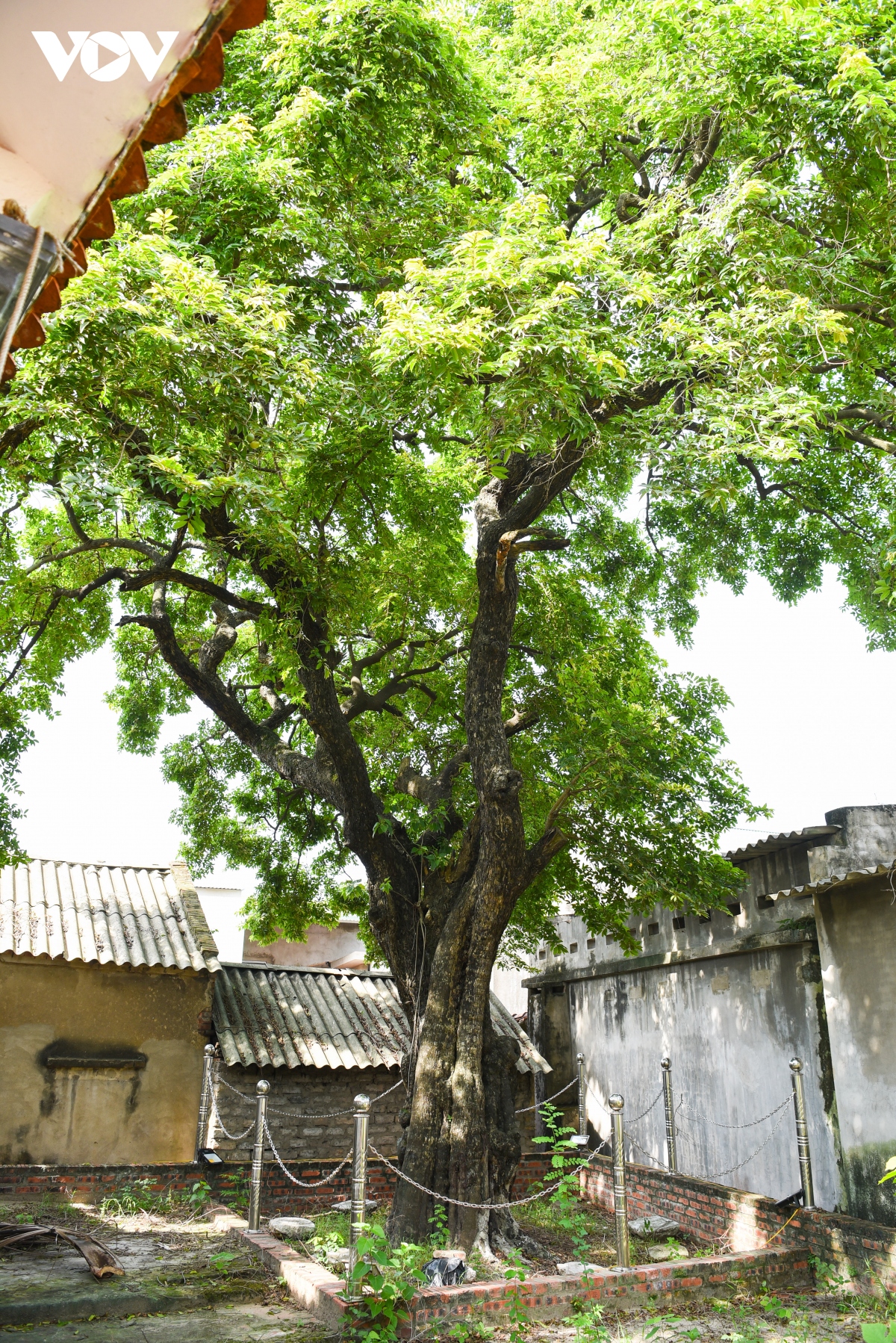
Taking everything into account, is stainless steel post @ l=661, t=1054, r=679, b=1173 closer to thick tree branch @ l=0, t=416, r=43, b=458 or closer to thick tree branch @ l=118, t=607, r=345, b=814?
thick tree branch @ l=118, t=607, r=345, b=814

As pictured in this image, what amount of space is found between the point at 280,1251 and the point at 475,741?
14.7 feet

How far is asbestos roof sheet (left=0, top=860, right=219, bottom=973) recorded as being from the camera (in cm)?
1208

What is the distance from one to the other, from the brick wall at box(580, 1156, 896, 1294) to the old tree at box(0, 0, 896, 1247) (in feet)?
7.16

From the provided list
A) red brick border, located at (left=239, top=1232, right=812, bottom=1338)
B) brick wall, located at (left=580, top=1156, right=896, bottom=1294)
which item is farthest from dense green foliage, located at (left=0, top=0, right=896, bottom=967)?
red brick border, located at (left=239, top=1232, right=812, bottom=1338)

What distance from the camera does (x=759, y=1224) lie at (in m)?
8.32

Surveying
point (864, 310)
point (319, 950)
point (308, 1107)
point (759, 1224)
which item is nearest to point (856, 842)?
point (759, 1224)

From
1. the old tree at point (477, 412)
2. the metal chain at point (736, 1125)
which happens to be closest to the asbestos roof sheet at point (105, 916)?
the old tree at point (477, 412)

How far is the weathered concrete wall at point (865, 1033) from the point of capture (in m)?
7.64

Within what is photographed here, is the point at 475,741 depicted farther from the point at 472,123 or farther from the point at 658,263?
the point at 472,123

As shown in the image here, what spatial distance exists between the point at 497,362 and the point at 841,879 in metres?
5.04

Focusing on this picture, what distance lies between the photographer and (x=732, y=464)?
31.9ft
